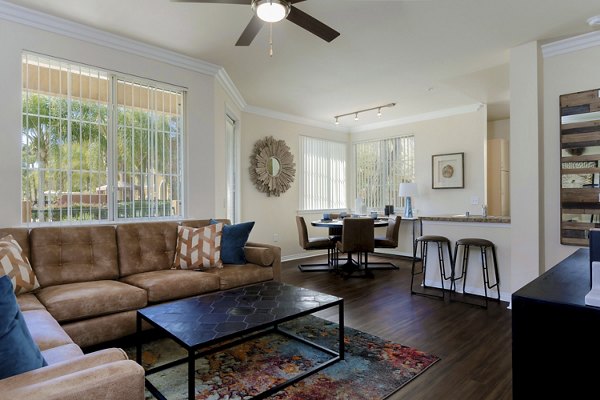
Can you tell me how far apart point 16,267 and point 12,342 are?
1.65 metres

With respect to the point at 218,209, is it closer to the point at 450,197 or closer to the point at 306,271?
the point at 306,271

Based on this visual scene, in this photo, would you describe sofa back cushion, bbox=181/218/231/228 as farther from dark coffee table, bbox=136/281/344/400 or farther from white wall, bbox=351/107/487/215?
white wall, bbox=351/107/487/215

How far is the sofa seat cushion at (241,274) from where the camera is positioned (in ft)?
10.0

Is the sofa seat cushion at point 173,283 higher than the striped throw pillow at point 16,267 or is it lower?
lower

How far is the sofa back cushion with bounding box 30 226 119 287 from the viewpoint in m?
2.64

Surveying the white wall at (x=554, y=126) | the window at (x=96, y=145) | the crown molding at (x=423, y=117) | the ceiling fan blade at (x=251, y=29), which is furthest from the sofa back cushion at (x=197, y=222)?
the crown molding at (x=423, y=117)

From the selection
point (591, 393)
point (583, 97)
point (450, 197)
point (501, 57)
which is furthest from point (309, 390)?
point (450, 197)

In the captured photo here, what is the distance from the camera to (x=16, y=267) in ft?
7.72

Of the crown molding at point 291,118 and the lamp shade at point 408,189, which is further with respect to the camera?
the lamp shade at point 408,189

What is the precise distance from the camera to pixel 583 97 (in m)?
3.23

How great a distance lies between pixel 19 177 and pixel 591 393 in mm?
3759

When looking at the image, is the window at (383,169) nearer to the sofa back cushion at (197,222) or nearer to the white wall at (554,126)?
the white wall at (554,126)

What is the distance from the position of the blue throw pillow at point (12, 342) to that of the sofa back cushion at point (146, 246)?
6.35 ft

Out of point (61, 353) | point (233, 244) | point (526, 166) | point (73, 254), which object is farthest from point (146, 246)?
point (526, 166)
